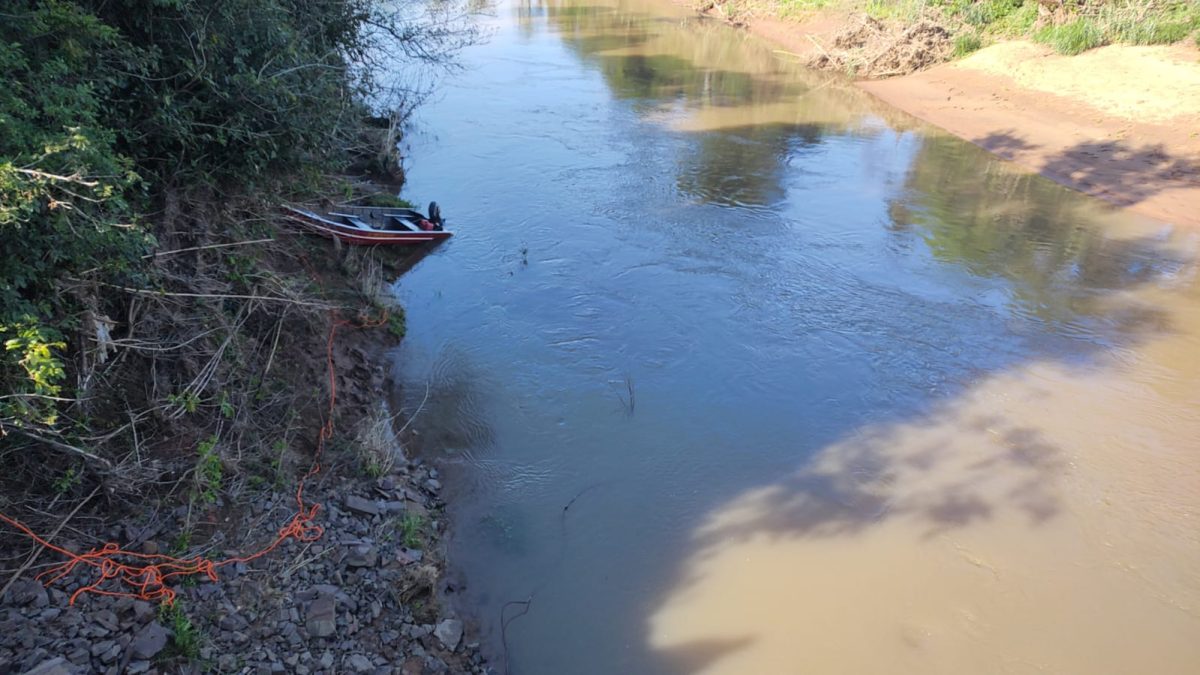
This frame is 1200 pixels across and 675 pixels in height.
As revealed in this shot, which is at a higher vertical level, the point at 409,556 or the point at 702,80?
the point at 702,80

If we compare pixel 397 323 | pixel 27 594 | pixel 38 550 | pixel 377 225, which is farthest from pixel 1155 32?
pixel 27 594

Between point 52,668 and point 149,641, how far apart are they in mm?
542

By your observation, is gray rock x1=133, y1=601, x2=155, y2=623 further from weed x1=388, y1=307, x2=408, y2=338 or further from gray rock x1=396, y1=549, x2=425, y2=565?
weed x1=388, y1=307, x2=408, y2=338

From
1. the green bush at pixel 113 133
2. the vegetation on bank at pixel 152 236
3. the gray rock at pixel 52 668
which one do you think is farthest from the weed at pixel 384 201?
the gray rock at pixel 52 668

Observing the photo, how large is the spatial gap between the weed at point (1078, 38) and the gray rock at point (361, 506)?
77.9 feet

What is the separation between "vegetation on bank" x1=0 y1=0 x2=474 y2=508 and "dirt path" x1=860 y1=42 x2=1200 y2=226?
16.6m

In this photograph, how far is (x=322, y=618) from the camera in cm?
575

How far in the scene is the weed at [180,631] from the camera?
16.6 feet

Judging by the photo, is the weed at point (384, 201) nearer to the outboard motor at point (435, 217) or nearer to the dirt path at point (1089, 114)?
the outboard motor at point (435, 217)

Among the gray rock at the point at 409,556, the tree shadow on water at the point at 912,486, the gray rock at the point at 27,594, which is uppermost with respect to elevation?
the gray rock at the point at 27,594

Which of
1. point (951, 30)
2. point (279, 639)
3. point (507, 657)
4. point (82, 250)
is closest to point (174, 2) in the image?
point (82, 250)

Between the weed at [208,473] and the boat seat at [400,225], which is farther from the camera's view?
the boat seat at [400,225]

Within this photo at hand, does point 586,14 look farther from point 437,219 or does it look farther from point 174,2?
point 174,2

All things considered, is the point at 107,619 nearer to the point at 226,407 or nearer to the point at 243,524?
the point at 243,524
